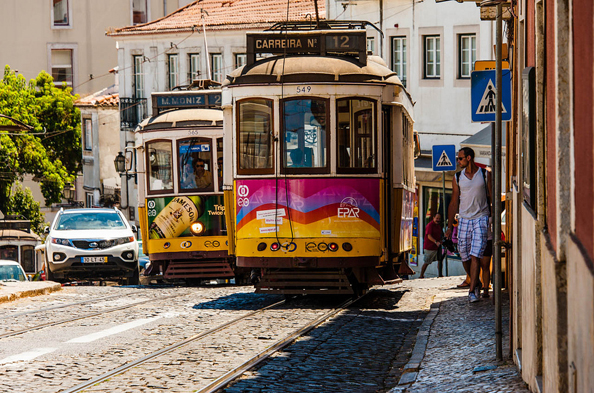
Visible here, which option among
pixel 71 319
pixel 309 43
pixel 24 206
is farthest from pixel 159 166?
pixel 24 206

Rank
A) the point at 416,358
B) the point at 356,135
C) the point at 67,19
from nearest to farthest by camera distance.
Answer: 1. the point at 416,358
2. the point at 356,135
3. the point at 67,19

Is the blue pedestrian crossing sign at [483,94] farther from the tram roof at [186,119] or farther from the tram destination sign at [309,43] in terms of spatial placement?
the tram roof at [186,119]

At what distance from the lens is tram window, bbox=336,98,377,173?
14125 mm

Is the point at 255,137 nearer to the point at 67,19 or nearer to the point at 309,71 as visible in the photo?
the point at 309,71

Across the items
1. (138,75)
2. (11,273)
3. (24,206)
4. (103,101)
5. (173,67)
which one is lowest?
(11,273)

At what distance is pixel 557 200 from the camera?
5277 mm

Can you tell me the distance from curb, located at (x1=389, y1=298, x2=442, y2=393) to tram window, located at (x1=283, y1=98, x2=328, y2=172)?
2.41 m

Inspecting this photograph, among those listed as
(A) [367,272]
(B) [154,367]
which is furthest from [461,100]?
(B) [154,367]

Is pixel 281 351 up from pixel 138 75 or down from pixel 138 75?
down

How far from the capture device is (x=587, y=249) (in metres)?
4.34

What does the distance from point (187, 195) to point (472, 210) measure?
729 centimetres

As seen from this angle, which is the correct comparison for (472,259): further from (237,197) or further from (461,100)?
(461,100)

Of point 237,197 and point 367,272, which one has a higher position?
point 237,197

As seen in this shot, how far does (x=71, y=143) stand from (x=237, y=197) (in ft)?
143
